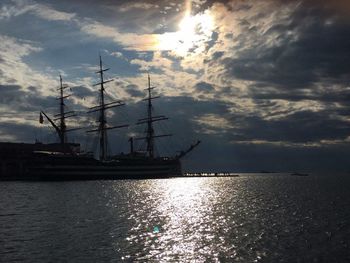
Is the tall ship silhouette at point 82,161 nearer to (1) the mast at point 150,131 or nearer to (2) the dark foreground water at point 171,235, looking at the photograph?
(1) the mast at point 150,131

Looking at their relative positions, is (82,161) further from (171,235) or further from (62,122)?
(171,235)

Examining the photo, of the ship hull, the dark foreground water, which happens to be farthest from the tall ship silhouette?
the dark foreground water

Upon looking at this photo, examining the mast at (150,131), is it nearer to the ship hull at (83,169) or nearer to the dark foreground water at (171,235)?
the ship hull at (83,169)

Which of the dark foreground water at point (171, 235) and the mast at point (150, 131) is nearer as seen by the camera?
the dark foreground water at point (171, 235)

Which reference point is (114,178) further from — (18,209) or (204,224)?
(204,224)

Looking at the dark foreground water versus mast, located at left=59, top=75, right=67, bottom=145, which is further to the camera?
mast, located at left=59, top=75, right=67, bottom=145

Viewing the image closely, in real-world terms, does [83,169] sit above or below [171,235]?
above

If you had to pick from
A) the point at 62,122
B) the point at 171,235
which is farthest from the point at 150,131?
the point at 171,235

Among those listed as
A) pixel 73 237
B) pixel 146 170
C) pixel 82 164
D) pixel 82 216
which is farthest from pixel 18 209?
pixel 146 170

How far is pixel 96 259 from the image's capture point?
28.7 metres

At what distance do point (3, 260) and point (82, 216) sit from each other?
2186cm

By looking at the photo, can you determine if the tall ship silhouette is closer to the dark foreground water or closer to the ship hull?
the ship hull

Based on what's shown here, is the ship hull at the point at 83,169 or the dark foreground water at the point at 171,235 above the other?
the ship hull at the point at 83,169

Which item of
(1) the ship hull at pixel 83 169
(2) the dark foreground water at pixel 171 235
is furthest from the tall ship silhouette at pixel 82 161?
(2) the dark foreground water at pixel 171 235
